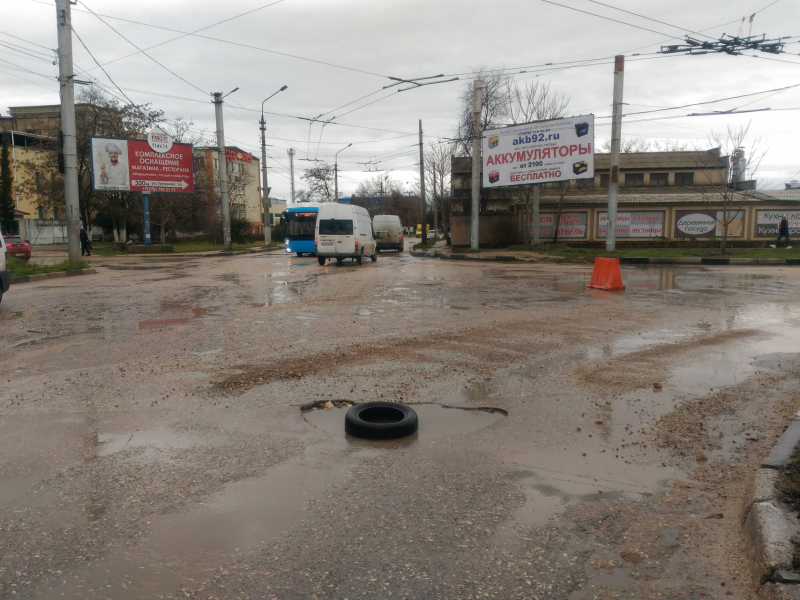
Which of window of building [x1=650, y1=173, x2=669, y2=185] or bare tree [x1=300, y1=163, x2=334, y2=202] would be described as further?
bare tree [x1=300, y1=163, x2=334, y2=202]

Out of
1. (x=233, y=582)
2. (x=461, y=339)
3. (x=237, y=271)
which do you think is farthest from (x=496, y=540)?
(x=237, y=271)

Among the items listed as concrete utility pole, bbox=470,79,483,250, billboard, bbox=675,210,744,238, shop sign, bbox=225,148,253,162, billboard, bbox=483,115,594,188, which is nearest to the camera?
billboard, bbox=483,115,594,188

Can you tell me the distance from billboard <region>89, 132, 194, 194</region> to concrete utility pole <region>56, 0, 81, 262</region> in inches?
493

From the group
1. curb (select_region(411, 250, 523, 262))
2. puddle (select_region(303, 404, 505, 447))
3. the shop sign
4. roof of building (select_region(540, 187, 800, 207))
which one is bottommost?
puddle (select_region(303, 404, 505, 447))

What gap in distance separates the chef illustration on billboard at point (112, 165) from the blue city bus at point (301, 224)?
379 inches

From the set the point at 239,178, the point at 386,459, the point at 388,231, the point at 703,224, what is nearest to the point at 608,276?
the point at 386,459

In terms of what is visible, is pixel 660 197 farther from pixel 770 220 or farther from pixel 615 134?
pixel 615 134

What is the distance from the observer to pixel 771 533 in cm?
294

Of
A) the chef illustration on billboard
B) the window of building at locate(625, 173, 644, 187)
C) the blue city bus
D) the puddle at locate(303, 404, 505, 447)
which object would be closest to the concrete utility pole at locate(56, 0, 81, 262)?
the chef illustration on billboard

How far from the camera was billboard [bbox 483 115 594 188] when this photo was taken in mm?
29297

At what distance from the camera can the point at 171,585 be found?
8.91 feet

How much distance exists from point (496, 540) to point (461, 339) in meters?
5.26

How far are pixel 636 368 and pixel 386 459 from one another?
12.1 feet

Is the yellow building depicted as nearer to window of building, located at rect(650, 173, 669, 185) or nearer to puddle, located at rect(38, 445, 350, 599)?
window of building, located at rect(650, 173, 669, 185)
